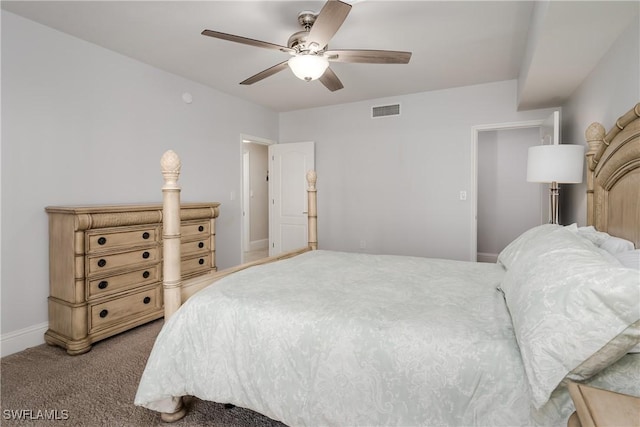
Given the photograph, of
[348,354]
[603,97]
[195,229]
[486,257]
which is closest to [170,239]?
[348,354]

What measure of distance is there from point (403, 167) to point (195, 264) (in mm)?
2890

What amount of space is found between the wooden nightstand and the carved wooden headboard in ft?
3.89

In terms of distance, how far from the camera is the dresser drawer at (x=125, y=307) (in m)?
2.69

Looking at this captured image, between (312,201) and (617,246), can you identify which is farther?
(312,201)

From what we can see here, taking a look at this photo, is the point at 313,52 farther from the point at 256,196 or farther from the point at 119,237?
the point at 256,196

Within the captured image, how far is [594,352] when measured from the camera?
961mm

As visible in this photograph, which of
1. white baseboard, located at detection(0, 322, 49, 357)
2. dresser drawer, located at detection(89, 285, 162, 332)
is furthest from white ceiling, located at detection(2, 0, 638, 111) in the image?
white baseboard, located at detection(0, 322, 49, 357)

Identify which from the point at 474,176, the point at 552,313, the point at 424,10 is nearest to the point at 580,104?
the point at 474,176

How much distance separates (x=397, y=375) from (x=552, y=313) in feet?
1.81

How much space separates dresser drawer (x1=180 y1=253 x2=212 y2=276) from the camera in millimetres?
3389

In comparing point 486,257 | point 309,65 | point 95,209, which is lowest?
point 486,257

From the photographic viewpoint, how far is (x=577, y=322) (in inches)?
39.0

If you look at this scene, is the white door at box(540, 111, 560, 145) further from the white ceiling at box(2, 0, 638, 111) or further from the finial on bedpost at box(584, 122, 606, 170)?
the finial on bedpost at box(584, 122, 606, 170)

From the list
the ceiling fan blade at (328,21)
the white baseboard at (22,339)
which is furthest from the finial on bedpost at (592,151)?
the white baseboard at (22,339)
